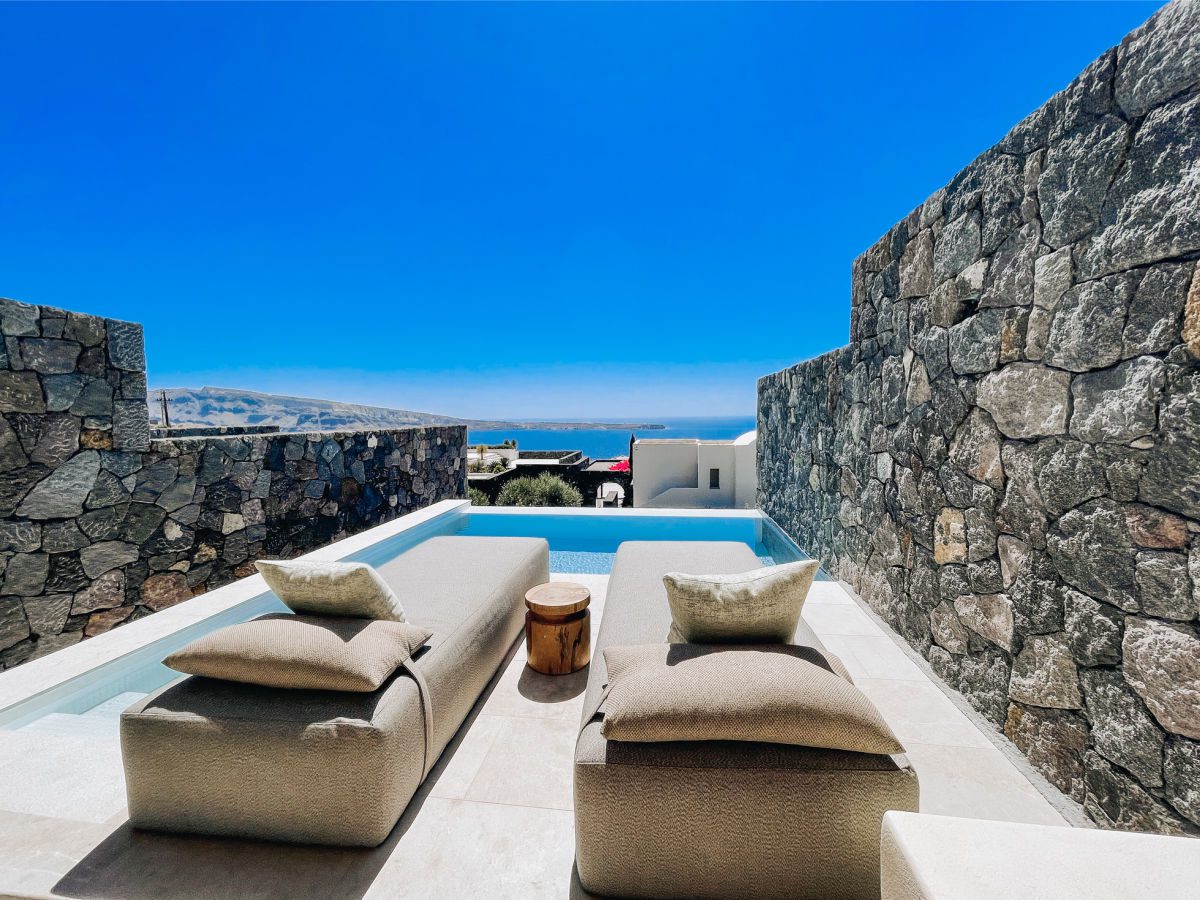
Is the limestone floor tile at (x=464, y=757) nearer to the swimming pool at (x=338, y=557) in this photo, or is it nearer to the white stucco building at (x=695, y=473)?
the swimming pool at (x=338, y=557)

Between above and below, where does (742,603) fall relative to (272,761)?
above

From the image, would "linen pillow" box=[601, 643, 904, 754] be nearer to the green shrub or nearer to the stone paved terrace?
the stone paved terrace

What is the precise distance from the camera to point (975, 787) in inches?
72.7

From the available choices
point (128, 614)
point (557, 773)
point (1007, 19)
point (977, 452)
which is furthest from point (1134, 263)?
point (128, 614)

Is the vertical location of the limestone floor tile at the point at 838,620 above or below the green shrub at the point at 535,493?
below

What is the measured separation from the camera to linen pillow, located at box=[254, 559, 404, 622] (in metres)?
1.90

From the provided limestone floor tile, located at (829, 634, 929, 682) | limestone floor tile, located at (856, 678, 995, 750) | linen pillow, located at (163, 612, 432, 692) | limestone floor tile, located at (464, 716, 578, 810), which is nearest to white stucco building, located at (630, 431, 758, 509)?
limestone floor tile, located at (829, 634, 929, 682)

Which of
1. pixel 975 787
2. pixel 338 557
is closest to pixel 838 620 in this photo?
pixel 975 787

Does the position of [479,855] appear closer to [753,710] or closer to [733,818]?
[733,818]

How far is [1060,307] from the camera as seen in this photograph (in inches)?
70.8

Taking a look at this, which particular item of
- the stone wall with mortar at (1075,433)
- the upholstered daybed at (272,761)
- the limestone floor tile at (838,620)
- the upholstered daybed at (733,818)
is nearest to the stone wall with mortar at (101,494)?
the upholstered daybed at (272,761)

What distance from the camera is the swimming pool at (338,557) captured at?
8.03 ft

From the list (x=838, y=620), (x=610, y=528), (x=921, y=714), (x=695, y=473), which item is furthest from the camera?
(x=695, y=473)

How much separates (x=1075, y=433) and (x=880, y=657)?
1669 mm
